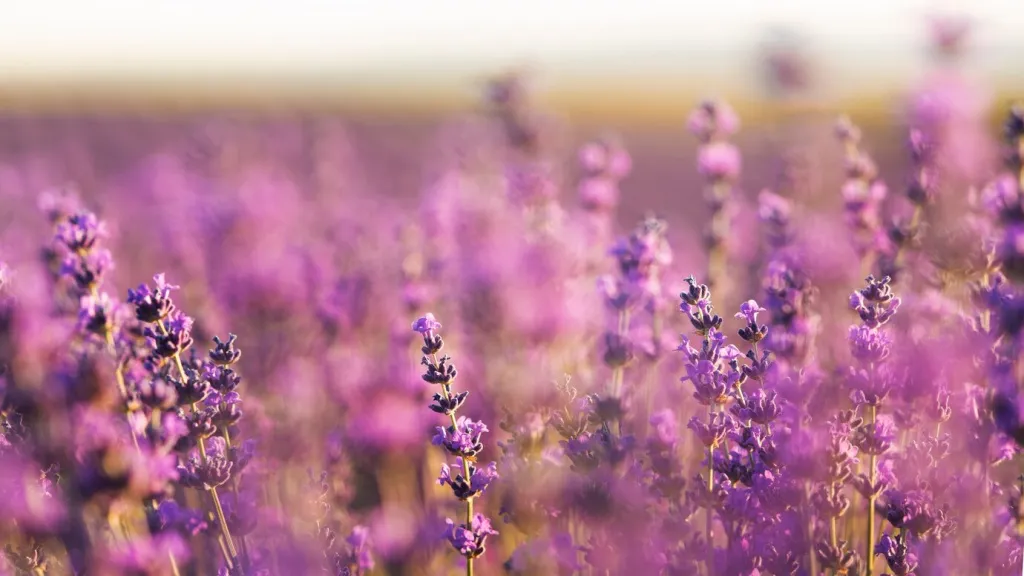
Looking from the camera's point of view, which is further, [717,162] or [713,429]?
[717,162]

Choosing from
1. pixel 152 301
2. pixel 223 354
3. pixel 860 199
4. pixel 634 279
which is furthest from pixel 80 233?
pixel 860 199

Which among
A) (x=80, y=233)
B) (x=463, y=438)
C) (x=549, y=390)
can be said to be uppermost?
(x=80, y=233)

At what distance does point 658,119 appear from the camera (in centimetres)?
2788

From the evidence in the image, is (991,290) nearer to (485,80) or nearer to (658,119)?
(485,80)

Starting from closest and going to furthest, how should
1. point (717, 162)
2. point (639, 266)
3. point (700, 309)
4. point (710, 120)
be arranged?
point (700, 309) < point (639, 266) < point (710, 120) < point (717, 162)

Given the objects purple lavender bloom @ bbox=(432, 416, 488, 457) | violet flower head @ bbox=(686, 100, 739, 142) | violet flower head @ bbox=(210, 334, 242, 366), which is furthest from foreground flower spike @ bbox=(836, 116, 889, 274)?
violet flower head @ bbox=(210, 334, 242, 366)

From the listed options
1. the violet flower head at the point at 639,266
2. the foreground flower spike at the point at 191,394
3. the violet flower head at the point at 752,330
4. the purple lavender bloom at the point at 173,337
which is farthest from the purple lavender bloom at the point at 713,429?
the purple lavender bloom at the point at 173,337

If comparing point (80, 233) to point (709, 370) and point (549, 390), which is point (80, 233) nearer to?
point (549, 390)

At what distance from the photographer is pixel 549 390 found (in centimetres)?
250

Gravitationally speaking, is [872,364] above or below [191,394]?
above

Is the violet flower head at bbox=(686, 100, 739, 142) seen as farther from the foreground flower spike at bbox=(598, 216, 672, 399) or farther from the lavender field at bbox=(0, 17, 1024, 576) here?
the foreground flower spike at bbox=(598, 216, 672, 399)

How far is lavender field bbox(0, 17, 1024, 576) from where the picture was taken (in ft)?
6.22

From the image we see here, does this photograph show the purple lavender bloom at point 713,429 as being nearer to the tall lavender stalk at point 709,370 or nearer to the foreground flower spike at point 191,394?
the tall lavender stalk at point 709,370

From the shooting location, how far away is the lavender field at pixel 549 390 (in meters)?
1.90
